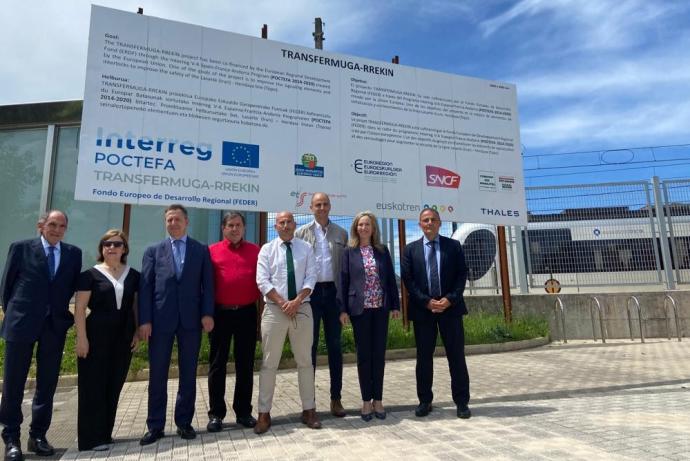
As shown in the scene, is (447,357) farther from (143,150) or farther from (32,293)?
(143,150)

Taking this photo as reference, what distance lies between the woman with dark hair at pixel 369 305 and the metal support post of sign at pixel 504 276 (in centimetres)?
582

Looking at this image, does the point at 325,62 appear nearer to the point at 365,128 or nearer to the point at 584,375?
the point at 365,128

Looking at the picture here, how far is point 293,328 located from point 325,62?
19.2 feet

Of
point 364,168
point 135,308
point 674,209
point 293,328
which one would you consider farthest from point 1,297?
point 674,209

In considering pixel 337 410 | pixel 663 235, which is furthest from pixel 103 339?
pixel 663 235

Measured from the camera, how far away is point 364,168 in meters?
8.13

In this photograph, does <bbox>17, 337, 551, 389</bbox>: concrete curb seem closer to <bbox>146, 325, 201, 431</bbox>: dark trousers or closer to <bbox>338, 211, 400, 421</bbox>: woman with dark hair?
<bbox>146, 325, 201, 431</bbox>: dark trousers

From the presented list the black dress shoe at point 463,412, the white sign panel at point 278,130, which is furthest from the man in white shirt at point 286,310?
the white sign panel at point 278,130

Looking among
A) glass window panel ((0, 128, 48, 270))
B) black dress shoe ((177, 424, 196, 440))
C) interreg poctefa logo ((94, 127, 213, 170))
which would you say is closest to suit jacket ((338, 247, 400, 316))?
black dress shoe ((177, 424, 196, 440))

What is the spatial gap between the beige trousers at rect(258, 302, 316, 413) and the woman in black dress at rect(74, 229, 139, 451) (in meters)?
0.99

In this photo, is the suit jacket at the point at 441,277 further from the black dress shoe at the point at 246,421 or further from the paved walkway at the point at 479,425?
the black dress shoe at the point at 246,421

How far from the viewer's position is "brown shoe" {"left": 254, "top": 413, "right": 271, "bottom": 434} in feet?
11.4

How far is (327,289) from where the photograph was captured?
4117 mm

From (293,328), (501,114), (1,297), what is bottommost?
(293,328)
